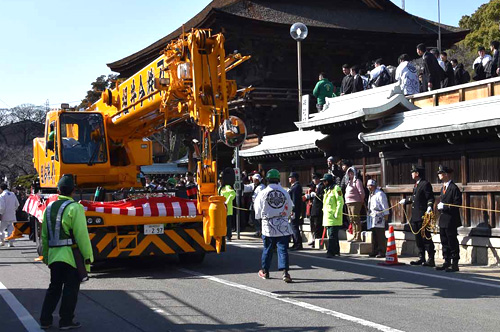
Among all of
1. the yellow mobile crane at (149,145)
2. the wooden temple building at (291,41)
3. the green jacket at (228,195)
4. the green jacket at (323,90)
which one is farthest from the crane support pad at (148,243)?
the wooden temple building at (291,41)

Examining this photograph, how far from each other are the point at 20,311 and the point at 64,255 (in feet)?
5.67

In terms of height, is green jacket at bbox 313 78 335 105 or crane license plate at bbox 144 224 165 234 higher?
green jacket at bbox 313 78 335 105

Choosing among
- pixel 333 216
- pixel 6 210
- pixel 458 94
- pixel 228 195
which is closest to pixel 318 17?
pixel 228 195

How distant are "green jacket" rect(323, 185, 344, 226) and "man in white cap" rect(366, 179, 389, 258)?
0.68m

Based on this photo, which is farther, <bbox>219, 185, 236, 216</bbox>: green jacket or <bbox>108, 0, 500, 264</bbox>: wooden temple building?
<bbox>219, 185, 236, 216</bbox>: green jacket

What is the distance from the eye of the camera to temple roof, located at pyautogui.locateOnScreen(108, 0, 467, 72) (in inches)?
972

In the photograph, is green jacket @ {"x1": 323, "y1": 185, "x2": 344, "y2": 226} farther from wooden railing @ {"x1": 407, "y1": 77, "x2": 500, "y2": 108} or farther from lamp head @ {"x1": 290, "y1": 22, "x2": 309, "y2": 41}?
lamp head @ {"x1": 290, "y1": 22, "x2": 309, "y2": 41}

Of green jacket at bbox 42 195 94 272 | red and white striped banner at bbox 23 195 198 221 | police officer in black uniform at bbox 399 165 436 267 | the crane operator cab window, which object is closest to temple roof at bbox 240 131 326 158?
police officer in black uniform at bbox 399 165 436 267

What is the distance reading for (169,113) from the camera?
11.0 metres

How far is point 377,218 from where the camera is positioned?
1326 centimetres

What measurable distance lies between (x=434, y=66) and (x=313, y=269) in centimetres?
711

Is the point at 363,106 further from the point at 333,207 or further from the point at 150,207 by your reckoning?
the point at 150,207

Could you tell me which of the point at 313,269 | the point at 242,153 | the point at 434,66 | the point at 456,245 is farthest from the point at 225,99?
the point at 242,153

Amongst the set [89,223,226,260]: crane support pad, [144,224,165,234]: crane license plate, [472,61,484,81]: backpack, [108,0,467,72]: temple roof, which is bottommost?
[89,223,226,260]: crane support pad
